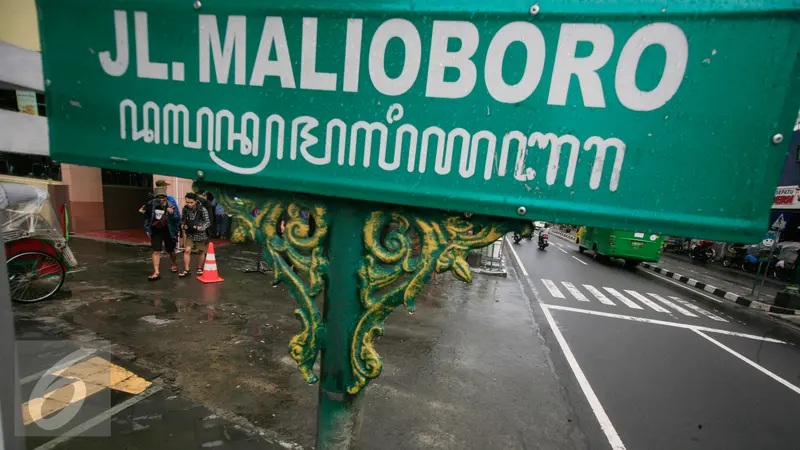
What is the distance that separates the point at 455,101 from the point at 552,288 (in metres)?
9.82

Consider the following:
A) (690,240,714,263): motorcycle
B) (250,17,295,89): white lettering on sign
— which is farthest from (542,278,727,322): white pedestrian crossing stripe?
(690,240,714,263): motorcycle

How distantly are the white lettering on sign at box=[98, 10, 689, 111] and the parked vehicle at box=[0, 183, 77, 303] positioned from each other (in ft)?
18.0

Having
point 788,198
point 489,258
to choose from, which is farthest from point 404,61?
point 788,198

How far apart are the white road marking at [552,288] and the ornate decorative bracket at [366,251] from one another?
8709 mm

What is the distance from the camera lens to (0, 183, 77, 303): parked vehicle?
15.1 ft

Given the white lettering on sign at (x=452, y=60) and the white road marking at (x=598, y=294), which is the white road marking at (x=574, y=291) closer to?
the white road marking at (x=598, y=294)

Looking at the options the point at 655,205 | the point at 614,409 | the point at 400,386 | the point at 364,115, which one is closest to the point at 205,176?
the point at 364,115

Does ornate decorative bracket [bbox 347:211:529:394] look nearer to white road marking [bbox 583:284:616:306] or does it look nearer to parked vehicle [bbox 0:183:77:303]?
parked vehicle [bbox 0:183:77:303]

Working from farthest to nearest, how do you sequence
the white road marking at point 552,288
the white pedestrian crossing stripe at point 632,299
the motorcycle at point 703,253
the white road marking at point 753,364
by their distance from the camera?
the motorcycle at point 703,253 → the white road marking at point 552,288 → the white pedestrian crossing stripe at point 632,299 → the white road marking at point 753,364

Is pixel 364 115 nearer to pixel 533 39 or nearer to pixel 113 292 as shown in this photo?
pixel 533 39

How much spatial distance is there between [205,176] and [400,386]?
135 inches

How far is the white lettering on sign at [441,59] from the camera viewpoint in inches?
34.5

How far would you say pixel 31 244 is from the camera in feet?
16.2

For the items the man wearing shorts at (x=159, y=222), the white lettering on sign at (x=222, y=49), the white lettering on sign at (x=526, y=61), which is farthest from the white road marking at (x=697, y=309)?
the man wearing shorts at (x=159, y=222)
